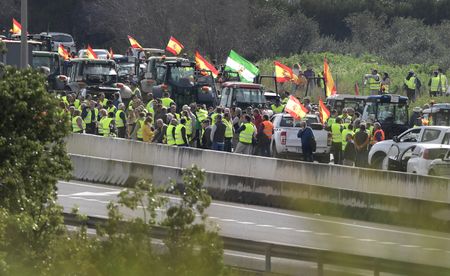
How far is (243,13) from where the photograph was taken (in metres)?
67.3

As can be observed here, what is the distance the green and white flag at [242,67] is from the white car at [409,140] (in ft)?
40.6

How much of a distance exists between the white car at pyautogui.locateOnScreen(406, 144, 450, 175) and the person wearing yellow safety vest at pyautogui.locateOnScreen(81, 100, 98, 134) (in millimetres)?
11100

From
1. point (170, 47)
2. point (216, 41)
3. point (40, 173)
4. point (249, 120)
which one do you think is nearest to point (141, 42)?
point (216, 41)

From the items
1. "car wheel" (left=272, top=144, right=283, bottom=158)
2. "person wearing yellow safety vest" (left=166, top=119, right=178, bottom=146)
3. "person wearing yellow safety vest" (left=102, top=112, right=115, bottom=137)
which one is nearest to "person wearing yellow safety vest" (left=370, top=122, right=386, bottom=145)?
"car wheel" (left=272, top=144, right=283, bottom=158)

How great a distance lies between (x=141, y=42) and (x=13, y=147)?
190 feet

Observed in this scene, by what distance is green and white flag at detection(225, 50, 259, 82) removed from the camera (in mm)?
40875

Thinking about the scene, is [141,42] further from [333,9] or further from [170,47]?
[170,47]

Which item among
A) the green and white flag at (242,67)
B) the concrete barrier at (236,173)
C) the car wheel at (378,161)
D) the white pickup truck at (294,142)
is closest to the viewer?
the concrete barrier at (236,173)

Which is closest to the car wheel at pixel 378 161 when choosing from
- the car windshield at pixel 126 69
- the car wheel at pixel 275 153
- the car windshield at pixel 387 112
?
the car wheel at pixel 275 153

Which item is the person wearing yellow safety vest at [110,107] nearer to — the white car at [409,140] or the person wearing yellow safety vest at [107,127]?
the person wearing yellow safety vest at [107,127]

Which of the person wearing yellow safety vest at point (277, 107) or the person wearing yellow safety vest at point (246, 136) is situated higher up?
the person wearing yellow safety vest at point (277, 107)

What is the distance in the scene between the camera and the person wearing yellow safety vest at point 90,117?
34156 millimetres

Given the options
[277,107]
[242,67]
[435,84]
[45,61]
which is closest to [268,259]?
[277,107]

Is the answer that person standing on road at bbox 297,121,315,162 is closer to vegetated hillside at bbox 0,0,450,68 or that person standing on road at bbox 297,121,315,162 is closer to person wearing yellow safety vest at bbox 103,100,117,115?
person wearing yellow safety vest at bbox 103,100,117,115
